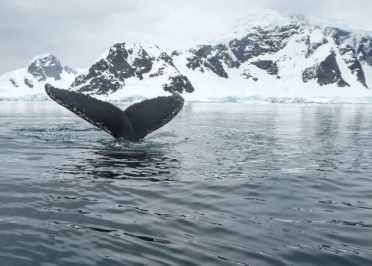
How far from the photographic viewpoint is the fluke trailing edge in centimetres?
1143

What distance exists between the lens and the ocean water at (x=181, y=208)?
17.4 ft

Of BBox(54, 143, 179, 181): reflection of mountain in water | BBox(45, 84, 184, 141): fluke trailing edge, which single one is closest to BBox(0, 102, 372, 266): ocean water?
BBox(54, 143, 179, 181): reflection of mountain in water

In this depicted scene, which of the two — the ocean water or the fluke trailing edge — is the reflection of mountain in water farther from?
the fluke trailing edge

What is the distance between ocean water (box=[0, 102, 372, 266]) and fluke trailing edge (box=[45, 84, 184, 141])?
745 mm

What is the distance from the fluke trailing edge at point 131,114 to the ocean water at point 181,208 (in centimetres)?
75

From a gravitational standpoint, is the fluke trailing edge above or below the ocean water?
above

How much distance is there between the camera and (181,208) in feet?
23.9

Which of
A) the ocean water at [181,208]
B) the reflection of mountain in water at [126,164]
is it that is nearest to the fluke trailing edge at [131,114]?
the reflection of mountain in water at [126,164]

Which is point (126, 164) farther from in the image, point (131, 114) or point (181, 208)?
point (181, 208)

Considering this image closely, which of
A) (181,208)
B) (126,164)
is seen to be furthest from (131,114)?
(181,208)

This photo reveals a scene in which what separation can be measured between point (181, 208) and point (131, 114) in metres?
5.57

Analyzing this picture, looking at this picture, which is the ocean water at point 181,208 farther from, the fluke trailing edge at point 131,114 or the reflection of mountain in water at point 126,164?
the fluke trailing edge at point 131,114

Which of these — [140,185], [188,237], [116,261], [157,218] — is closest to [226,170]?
[140,185]

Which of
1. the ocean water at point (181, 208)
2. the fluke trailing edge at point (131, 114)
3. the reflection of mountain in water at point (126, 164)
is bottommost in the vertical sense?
the ocean water at point (181, 208)
